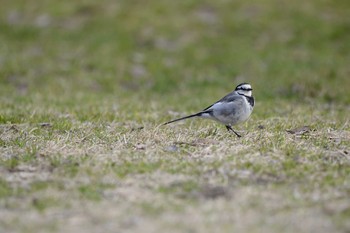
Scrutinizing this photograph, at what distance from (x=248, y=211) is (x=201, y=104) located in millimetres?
6721

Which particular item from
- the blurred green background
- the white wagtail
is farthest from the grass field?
the white wagtail

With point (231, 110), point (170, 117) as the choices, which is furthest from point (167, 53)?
point (231, 110)

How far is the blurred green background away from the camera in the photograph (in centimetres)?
1260

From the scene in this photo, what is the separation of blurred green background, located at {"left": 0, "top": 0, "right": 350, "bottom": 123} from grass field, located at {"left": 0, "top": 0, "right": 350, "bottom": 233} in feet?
0.16

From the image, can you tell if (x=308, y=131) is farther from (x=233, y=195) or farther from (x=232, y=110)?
(x=233, y=195)

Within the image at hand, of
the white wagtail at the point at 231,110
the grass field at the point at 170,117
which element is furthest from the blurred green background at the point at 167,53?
the white wagtail at the point at 231,110

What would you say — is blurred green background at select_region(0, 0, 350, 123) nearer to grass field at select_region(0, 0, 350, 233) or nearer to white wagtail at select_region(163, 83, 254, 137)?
grass field at select_region(0, 0, 350, 233)

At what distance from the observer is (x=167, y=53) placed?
15.5m

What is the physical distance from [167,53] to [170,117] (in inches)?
233

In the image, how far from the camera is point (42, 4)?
60.3 feet

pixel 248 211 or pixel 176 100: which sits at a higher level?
pixel 248 211

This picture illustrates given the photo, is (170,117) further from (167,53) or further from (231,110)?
(167,53)

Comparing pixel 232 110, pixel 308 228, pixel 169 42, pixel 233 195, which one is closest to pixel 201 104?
pixel 232 110

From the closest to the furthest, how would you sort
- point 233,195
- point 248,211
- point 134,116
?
point 248,211
point 233,195
point 134,116
